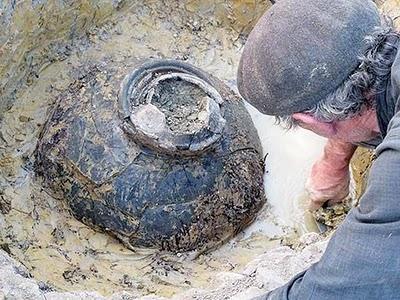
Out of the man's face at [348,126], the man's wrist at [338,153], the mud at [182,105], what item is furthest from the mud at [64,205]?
the mud at [182,105]

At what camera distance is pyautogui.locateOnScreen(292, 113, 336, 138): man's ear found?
7.45ft

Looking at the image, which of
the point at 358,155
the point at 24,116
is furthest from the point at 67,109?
the point at 358,155

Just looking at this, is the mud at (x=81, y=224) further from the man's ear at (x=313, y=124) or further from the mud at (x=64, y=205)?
the man's ear at (x=313, y=124)

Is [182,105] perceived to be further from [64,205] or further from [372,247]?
[372,247]

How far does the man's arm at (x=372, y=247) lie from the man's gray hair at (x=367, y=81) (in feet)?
0.93

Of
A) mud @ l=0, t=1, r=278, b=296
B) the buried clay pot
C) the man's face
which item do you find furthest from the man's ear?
mud @ l=0, t=1, r=278, b=296

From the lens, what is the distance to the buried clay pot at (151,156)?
3.08m

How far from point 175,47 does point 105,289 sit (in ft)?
4.80

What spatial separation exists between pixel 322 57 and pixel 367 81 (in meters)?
0.15

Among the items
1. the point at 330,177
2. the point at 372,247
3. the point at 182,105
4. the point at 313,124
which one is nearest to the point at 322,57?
the point at 313,124

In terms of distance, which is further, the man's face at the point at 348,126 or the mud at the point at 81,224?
the mud at the point at 81,224

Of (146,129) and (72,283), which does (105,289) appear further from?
(146,129)

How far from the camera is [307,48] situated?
2.14m

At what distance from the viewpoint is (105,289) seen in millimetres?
2938
